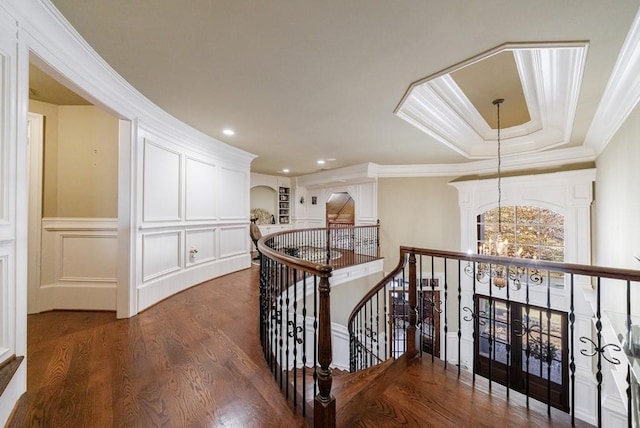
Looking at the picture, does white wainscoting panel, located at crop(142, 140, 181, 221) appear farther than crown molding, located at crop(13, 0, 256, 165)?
Yes

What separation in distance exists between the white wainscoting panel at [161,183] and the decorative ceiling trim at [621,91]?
4.30 metres

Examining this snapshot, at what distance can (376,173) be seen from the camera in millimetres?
6238

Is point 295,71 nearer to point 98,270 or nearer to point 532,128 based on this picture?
point 98,270

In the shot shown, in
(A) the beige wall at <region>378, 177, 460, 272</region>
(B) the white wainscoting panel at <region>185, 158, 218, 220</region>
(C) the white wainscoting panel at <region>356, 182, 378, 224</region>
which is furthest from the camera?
(C) the white wainscoting panel at <region>356, 182, 378, 224</region>

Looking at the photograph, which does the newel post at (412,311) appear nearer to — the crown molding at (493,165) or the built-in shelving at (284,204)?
the crown molding at (493,165)

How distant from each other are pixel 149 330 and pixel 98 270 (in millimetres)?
1104

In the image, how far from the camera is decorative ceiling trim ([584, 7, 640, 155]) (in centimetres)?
169

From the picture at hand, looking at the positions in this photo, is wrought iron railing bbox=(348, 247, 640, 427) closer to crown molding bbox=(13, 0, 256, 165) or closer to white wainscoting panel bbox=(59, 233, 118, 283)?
crown molding bbox=(13, 0, 256, 165)

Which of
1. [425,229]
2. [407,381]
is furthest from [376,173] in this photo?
[407,381]

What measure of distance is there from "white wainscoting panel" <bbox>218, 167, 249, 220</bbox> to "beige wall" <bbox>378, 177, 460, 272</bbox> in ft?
11.1

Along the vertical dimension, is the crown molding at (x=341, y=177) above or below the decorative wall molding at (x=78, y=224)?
above

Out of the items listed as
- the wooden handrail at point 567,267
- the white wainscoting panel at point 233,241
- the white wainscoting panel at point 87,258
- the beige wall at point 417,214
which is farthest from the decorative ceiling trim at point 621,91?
the white wainscoting panel at point 233,241

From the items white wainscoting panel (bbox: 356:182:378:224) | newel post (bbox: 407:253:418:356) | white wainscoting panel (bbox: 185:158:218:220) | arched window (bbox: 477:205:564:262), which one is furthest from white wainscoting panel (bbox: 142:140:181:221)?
arched window (bbox: 477:205:564:262)

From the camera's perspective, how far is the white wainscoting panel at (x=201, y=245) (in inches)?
148
